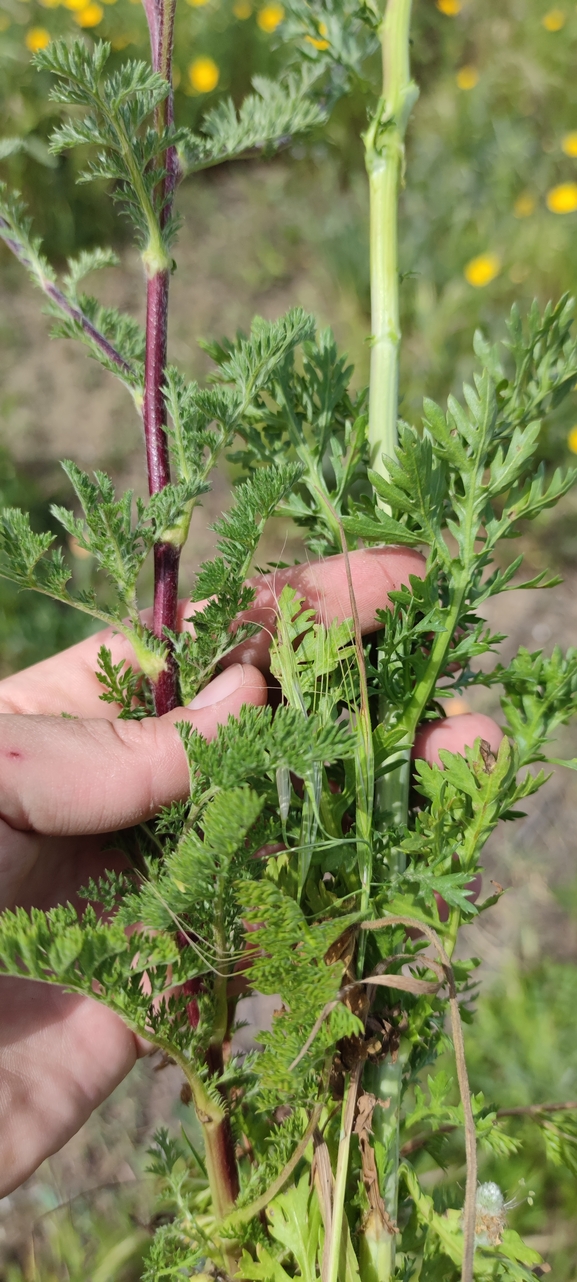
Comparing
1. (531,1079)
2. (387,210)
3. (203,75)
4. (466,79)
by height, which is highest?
(203,75)

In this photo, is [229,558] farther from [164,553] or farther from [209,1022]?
[209,1022]

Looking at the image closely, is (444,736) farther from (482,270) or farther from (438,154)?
(438,154)

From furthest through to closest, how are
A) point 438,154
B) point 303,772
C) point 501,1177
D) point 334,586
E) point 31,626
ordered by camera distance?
point 438,154 < point 31,626 < point 501,1177 < point 334,586 < point 303,772

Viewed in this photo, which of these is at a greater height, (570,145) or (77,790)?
(570,145)

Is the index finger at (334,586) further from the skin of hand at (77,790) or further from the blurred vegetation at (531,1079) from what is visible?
the blurred vegetation at (531,1079)

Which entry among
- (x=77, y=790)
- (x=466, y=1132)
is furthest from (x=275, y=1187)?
(x=77, y=790)

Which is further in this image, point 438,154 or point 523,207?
point 438,154

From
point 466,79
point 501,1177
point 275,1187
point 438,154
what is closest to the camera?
point 275,1187

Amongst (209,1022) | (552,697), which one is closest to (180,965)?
(209,1022)
